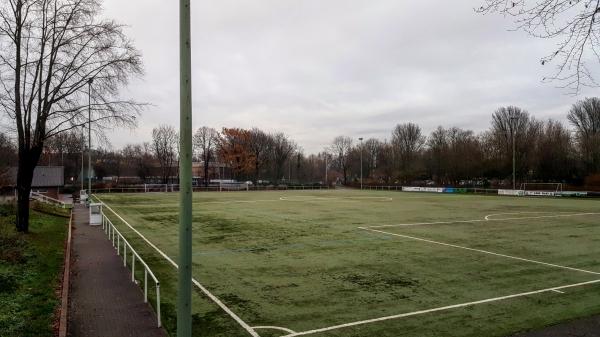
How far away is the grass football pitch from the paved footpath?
63cm

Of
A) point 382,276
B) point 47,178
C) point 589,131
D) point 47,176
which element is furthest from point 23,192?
point 589,131

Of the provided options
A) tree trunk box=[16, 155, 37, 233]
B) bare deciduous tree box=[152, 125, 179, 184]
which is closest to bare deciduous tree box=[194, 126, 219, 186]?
bare deciduous tree box=[152, 125, 179, 184]

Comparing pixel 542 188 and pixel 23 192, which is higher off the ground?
pixel 23 192

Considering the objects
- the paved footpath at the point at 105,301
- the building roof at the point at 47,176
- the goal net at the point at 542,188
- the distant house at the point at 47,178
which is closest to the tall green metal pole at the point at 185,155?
the paved footpath at the point at 105,301

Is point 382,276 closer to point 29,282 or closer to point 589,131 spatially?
point 29,282

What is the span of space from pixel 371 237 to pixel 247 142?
88345 millimetres

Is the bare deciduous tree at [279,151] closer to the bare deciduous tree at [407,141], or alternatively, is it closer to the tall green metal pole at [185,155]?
the bare deciduous tree at [407,141]

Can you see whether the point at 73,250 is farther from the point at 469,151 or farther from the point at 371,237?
the point at 469,151

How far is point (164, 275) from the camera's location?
14.3 m

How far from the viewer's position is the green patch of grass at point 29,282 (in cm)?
855

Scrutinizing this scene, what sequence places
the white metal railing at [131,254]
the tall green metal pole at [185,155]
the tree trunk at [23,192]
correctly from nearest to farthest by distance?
the tall green metal pole at [185,155] < the white metal railing at [131,254] < the tree trunk at [23,192]

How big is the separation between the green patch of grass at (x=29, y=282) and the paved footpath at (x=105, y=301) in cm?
50

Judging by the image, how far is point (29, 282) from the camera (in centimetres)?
1164

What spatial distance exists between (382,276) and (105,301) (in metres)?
7.59
